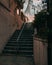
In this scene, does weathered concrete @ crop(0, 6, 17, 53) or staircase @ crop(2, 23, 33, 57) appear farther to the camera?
weathered concrete @ crop(0, 6, 17, 53)

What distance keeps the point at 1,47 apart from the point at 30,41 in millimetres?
2375

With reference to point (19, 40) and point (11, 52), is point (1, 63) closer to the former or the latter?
point (11, 52)

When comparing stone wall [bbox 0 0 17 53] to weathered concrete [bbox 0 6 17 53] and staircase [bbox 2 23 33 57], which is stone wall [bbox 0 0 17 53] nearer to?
weathered concrete [bbox 0 6 17 53]

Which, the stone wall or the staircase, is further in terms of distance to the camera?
the stone wall

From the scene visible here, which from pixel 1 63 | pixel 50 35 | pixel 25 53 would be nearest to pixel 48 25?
pixel 50 35

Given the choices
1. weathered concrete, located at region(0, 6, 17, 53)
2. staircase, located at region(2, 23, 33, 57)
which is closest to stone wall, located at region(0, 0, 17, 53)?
weathered concrete, located at region(0, 6, 17, 53)

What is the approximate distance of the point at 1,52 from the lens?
13672mm

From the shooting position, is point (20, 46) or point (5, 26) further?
point (5, 26)

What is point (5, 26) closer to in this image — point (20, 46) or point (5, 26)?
point (5, 26)

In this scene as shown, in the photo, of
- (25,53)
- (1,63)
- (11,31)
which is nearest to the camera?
(1,63)

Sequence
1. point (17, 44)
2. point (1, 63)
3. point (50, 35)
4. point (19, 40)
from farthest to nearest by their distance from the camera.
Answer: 1. point (19, 40)
2. point (17, 44)
3. point (1, 63)
4. point (50, 35)

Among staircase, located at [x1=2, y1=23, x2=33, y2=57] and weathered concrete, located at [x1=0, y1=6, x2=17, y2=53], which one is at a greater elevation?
weathered concrete, located at [x1=0, y1=6, x2=17, y2=53]

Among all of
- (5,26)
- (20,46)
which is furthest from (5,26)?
(20,46)

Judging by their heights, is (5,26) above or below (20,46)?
above
